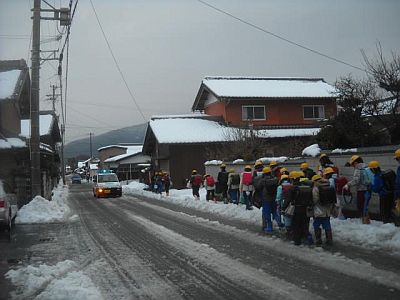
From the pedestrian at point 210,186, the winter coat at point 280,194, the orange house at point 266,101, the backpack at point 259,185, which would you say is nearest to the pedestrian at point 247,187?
the backpack at point 259,185

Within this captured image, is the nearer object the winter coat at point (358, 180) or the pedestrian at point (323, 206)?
the pedestrian at point (323, 206)

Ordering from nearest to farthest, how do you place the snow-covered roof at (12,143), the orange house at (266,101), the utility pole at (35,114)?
the utility pole at (35,114)
the snow-covered roof at (12,143)
the orange house at (266,101)

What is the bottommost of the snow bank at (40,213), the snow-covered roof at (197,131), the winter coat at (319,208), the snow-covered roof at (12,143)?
the snow bank at (40,213)

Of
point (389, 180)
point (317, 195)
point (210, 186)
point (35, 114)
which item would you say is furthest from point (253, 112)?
point (317, 195)

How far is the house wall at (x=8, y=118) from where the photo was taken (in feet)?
77.6

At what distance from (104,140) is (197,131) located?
10891cm

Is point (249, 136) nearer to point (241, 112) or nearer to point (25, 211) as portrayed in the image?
point (241, 112)

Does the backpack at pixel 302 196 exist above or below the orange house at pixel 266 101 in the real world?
below

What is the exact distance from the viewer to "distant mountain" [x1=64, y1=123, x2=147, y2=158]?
109m

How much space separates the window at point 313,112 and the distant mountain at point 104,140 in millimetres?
56810

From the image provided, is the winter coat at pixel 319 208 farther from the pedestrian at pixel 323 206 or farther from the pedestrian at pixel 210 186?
the pedestrian at pixel 210 186

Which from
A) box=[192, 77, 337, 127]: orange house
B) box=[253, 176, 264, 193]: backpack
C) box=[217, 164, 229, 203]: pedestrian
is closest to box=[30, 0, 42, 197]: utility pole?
box=[217, 164, 229, 203]: pedestrian

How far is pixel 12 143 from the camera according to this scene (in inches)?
856

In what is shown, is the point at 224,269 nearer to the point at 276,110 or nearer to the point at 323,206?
the point at 323,206
